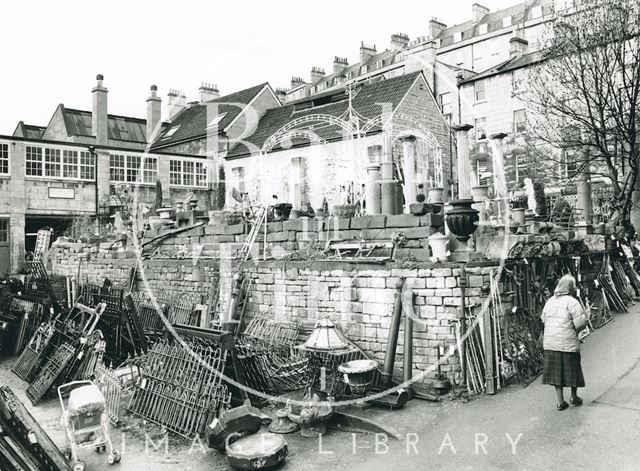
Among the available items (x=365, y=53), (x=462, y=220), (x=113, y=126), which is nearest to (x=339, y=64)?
(x=365, y=53)

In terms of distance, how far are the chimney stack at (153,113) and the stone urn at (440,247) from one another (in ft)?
102

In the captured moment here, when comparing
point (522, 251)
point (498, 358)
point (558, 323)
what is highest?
point (522, 251)

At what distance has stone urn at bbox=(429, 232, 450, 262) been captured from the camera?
8.17 metres

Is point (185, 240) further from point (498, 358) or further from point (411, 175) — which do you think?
point (498, 358)

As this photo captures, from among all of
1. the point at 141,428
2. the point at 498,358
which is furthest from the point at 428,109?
the point at 141,428

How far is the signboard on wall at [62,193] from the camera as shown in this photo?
23594 millimetres

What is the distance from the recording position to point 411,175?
515 inches

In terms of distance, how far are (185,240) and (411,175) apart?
6.41m

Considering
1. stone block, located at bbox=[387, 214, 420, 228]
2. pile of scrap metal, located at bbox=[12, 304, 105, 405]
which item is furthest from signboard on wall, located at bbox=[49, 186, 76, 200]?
stone block, located at bbox=[387, 214, 420, 228]

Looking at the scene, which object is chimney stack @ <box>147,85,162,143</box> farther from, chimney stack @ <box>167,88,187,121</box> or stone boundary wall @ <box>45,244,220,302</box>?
stone boundary wall @ <box>45,244,220,302</box>

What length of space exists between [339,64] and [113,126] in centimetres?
2915

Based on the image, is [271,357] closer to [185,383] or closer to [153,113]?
[185,383]

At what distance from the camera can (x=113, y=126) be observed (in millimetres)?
37219

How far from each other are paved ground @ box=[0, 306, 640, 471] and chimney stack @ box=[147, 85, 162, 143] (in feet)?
100
